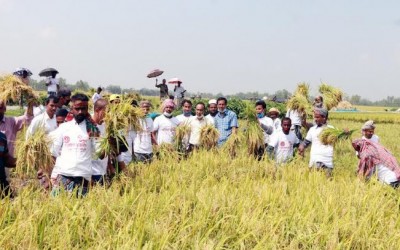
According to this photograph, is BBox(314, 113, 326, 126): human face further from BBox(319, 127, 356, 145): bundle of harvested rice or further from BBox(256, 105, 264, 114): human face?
BBox(256, 105, 264, 114): human face

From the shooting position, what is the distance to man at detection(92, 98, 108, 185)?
431 cm

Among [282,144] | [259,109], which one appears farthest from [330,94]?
[282,144]

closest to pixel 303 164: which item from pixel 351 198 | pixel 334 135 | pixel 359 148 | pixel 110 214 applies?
pixel 334 135

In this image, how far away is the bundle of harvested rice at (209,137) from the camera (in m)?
6.77

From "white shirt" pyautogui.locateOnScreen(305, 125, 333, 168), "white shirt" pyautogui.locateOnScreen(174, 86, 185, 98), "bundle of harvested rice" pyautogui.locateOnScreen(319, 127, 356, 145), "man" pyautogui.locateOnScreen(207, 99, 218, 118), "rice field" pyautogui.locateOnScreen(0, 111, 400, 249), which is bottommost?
"rice field" pyautogui.locateOnScreen(0, 111, 400, 249)

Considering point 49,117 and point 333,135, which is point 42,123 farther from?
point 333,135

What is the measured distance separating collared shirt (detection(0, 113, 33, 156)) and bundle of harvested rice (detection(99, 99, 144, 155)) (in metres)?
1.15

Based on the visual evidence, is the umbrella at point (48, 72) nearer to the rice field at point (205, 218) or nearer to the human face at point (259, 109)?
the human face at point (259, 109)

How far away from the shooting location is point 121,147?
4359 millimetres

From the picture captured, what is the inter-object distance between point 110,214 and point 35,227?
1.99ft

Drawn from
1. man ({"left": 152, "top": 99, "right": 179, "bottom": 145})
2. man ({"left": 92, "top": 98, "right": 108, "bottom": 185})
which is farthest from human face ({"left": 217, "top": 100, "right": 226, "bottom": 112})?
man ({"left": 92, "top": 98, "right": 108, "bottom": 185})

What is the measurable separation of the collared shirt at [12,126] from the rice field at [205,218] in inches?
27.3

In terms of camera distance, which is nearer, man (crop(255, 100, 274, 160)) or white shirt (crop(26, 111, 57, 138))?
white shirt (crop(26, 111, 57, 138))

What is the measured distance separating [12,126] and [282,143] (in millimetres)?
3653
